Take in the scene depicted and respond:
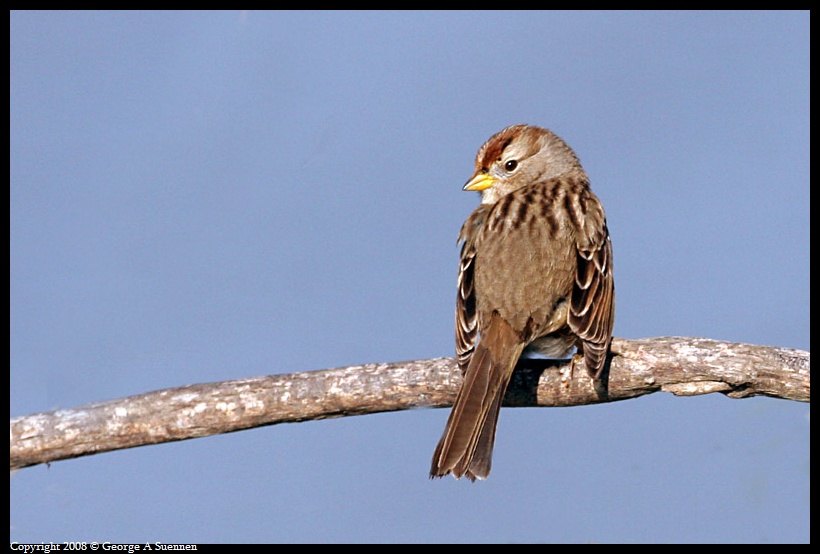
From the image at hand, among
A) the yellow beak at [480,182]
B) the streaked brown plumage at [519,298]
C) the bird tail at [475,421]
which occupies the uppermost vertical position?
the yellow beak at [480,182]

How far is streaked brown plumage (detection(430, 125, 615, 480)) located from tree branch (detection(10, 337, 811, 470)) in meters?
0.23

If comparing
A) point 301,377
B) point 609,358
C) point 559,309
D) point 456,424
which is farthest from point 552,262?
point 301,377

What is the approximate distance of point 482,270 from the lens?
184 inches

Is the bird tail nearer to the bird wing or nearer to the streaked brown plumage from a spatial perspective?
the streaked brown plumage

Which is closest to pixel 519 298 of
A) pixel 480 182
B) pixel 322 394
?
pixel 322 394

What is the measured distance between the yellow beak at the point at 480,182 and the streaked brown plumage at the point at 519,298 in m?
0.31

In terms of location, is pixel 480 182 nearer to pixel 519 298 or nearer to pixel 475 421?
pixel 519 298

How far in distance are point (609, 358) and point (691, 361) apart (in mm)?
397

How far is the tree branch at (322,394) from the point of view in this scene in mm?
4289

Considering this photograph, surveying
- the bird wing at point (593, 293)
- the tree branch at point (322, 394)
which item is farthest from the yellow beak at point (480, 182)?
the tree branch at point (322, 394)

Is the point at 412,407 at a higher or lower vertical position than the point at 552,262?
lower

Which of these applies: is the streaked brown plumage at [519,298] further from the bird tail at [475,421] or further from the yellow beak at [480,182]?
the yellow beak at [480,182]

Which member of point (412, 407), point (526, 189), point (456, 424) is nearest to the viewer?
point (456, 424)

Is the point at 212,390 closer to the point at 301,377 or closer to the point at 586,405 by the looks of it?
the point at 301,377
